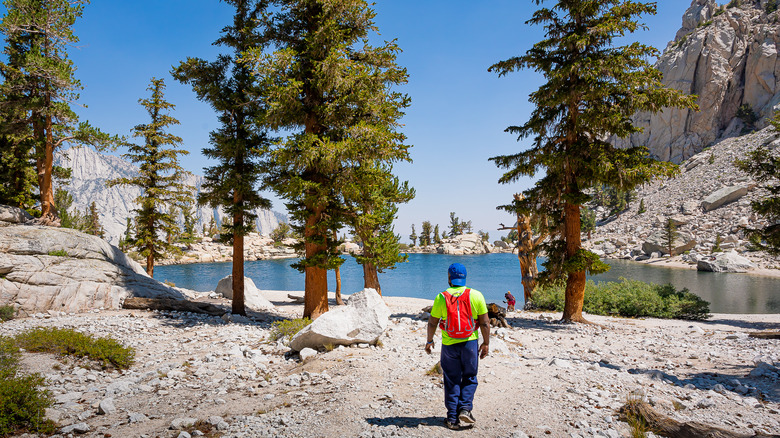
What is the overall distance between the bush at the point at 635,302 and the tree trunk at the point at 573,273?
338cm

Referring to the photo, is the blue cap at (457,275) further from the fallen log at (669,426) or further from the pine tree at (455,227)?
the pine tree at (455,227)

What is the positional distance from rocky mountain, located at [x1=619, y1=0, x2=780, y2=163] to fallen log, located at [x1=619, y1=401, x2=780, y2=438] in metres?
138

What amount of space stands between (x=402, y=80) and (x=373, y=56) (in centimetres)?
130

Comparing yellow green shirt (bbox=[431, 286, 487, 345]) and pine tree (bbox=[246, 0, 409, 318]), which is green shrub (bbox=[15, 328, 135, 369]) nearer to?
pine tree (bbox=[246, 0, 409, 318])

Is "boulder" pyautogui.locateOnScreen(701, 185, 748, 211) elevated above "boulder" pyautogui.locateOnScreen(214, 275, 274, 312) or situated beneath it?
elevated above

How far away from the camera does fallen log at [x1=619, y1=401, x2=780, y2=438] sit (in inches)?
170

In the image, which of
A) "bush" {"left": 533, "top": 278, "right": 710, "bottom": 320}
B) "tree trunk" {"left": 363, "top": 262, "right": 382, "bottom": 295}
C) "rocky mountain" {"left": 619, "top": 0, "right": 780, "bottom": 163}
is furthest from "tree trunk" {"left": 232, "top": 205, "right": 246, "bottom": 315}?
"rocky mountain" {"left": 619, "top": 0, "right": 780, "bottom": 163}

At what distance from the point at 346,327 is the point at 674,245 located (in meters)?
81.5

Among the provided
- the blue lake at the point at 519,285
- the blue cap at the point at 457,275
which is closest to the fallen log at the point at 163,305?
the blue cap at the point at 457,275

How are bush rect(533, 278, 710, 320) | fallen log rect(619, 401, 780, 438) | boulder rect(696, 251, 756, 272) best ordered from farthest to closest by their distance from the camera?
boulder rect(696, 251, 756, 272) < bush rect(533, 278, 710, 320) < fallen log rect(619, 401, 780, 438)

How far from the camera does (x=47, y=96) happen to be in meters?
17.0

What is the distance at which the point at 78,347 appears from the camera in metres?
8.51

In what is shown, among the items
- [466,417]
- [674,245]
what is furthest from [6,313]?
[674,245]

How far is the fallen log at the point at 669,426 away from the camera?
431 cm
